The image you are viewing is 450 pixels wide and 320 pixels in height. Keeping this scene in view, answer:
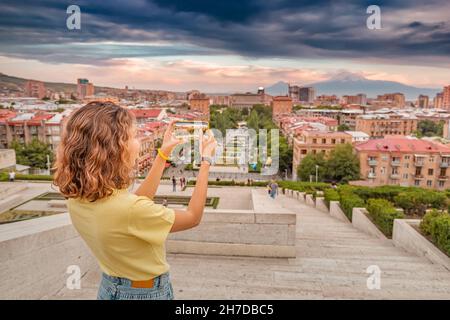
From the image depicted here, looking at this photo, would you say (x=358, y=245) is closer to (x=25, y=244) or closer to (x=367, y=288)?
(x=367, y=288)

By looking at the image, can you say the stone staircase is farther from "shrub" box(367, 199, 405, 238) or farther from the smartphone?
the smartphone

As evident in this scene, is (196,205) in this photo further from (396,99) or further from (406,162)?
(396,99)

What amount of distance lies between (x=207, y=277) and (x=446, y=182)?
2672 centimetres

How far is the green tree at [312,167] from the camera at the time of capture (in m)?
25.1

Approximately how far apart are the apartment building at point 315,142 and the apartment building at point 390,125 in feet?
42.3

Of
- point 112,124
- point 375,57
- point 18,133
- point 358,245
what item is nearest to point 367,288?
point 358,245

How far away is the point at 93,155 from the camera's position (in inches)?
39.1

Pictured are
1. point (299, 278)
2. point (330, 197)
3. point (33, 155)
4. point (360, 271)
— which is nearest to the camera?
point (299, 278)

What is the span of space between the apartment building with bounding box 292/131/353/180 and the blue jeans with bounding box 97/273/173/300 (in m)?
25.8

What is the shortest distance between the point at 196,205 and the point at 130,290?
0.33m

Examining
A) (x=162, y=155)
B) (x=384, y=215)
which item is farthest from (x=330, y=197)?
(x=162, y=155)

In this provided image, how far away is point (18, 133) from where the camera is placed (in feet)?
101

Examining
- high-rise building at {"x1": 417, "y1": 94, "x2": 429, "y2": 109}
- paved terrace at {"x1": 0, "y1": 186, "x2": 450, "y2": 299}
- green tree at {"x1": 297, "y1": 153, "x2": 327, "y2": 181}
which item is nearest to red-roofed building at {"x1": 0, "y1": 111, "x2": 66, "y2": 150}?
green tree at {"x1": 297, "y1": 153, "x2": 327, "y2": 181}

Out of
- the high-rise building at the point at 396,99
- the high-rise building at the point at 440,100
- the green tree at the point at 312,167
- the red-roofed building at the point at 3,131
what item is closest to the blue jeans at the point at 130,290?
the green tree at the point at 312,167
